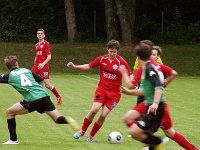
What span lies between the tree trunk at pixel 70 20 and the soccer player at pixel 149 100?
100 ft

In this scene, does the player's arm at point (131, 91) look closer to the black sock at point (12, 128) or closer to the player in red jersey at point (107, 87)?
the player in red jersey at point (107, 87)

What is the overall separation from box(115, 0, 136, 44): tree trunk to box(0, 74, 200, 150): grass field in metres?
15.5

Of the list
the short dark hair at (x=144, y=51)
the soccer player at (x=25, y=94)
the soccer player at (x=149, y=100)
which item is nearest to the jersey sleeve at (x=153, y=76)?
the soccer player at (x=149, y=100)

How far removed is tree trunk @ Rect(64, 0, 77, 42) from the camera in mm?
38156

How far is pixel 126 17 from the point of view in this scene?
3559cm

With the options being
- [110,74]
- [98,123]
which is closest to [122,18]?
[110,74]

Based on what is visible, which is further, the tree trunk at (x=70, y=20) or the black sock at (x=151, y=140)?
the tree trunk at (x=70, y=20)

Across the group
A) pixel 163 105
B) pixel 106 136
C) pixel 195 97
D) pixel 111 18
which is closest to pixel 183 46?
pixel 111 18

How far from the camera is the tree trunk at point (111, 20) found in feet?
Answer: 122

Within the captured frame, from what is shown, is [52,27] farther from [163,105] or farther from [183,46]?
[163,105]

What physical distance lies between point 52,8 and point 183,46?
400 inches

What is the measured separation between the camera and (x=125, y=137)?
10.6m

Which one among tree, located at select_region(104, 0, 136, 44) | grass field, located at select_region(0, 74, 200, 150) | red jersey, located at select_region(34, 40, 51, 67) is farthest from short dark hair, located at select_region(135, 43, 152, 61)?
tree, located at select_region(104, 0, 136, 44)

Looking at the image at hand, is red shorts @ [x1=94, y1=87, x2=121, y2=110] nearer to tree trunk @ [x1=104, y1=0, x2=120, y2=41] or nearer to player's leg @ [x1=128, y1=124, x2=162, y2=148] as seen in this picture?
player's leg @ [x1=128, y1=124, x2=162, y2=148]
